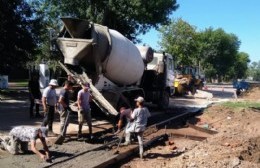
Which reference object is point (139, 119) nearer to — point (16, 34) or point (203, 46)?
point (16, 34)

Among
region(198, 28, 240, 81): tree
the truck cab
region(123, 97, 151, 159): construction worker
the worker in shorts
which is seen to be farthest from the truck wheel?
region(198, 28, 240, 81): tree

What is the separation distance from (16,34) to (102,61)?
13.0m

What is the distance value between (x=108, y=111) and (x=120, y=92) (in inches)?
60.1

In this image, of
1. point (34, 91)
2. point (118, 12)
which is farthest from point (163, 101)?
point (118, 12)

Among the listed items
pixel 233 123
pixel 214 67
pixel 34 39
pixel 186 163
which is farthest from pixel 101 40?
pixel 214 67

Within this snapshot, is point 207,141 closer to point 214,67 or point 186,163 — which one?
point 186,163

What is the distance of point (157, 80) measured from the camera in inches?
850

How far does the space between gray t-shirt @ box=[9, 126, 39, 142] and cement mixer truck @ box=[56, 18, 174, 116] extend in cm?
538

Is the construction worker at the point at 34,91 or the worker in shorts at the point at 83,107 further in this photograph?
the construction worker at the point at 34,91

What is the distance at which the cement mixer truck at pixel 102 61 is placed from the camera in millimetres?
14844

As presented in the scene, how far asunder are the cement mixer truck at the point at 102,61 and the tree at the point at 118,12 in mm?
16440

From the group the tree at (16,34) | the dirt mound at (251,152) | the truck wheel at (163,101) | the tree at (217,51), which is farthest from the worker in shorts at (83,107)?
the tree at (217,51)

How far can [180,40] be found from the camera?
58156mm

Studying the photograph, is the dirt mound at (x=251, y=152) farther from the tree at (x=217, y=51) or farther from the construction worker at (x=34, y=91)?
the tree at (x=217, y=51)
